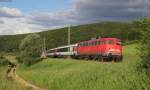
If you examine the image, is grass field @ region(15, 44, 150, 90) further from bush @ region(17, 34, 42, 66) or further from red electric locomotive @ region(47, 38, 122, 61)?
bush @ region(17, 34, 42, 66)

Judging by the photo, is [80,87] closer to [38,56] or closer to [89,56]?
[89,56]

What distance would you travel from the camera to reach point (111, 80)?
98.8ft

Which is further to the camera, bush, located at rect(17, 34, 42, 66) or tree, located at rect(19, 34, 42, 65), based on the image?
tree, located at rect(19, 34, 42, 65)

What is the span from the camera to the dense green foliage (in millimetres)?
29702

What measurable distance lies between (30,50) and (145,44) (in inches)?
2788

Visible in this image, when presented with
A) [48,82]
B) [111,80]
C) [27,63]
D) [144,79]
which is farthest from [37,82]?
[27,63]

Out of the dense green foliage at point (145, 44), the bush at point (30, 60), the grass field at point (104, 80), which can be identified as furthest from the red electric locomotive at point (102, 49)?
the dense green foliage at point (145, 44)

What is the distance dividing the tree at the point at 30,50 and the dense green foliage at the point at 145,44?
202 feet

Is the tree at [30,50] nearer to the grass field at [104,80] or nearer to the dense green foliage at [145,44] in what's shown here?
the grass field at [104,80]

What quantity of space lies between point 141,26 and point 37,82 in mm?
22385

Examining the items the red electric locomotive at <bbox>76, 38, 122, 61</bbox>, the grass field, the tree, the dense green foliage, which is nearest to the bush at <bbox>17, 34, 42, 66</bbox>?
the tree

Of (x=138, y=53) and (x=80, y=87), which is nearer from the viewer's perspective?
(x=138, y=53)

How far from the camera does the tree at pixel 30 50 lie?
9282 centimetres

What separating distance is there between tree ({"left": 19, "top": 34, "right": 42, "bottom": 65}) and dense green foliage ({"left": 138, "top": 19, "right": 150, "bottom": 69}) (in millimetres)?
61653
